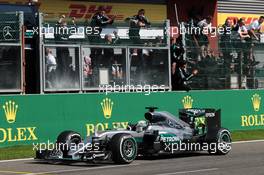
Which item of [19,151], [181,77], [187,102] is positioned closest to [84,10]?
[181,77]

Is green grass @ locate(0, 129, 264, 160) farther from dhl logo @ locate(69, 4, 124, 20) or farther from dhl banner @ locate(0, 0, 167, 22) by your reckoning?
dhl logo @ locate(69, 4, 124, 20)

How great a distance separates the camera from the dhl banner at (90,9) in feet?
91.1

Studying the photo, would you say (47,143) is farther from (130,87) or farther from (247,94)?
(247,94)

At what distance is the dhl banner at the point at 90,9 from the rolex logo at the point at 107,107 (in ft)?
22.7

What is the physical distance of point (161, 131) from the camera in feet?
52.5

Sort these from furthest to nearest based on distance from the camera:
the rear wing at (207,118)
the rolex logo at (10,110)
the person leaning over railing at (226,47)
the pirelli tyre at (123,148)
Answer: the person leaning over railing at (226,47) < the rolex logo at (10,110) < the rear wing at (207,118) < the pirelli tyre at (123,148)

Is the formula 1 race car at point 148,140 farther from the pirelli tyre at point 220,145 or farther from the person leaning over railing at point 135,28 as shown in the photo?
the person leaning over railing at point 135,28

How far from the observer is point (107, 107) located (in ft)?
68.3

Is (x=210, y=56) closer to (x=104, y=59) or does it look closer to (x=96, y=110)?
(x=104, y=59)

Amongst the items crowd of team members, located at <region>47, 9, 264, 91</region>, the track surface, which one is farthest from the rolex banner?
the track surface

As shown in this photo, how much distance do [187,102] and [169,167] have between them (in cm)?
920

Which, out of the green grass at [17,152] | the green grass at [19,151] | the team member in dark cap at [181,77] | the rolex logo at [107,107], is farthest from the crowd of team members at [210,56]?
the green grass at [17,152]

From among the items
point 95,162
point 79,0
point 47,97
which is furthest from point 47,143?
point 79,0

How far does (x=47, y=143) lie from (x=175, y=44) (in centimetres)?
652
